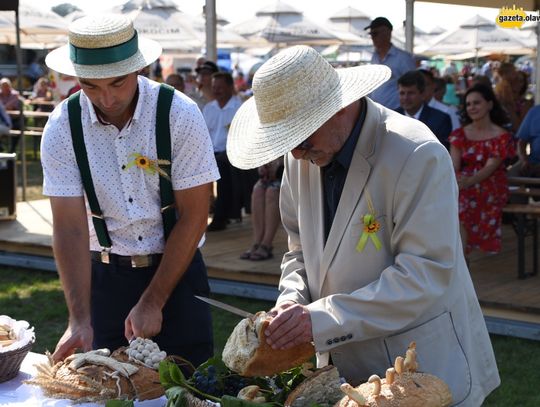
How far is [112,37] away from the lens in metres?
2.95

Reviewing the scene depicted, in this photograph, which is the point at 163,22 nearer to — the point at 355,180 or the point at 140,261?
the point at 140,261

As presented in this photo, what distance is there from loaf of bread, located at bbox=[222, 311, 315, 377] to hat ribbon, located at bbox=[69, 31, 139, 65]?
105cm

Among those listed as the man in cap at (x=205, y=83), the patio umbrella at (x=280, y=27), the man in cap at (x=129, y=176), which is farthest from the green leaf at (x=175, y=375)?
the patio umbrella at (x=280, y=27)

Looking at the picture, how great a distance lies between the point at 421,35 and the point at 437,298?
94.3 feet

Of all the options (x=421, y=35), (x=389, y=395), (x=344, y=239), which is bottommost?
(x=421, y=35)

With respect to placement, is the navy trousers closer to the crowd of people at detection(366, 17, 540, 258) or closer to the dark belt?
the dark belt

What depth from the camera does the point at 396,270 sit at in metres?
2.29

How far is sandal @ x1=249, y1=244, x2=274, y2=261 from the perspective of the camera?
24.8 ft

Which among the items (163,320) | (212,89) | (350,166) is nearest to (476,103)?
(212,89)

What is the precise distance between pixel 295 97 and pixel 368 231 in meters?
0.39

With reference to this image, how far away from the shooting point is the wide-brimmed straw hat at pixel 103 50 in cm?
289

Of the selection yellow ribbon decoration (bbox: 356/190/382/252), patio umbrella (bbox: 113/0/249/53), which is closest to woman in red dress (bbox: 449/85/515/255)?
yellow ribbon decoration (bbox: 356/190/382/252)

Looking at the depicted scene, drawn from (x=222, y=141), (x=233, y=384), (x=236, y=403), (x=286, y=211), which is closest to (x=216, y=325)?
(x=222, y=141)

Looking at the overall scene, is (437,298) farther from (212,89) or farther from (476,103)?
(212,89)
